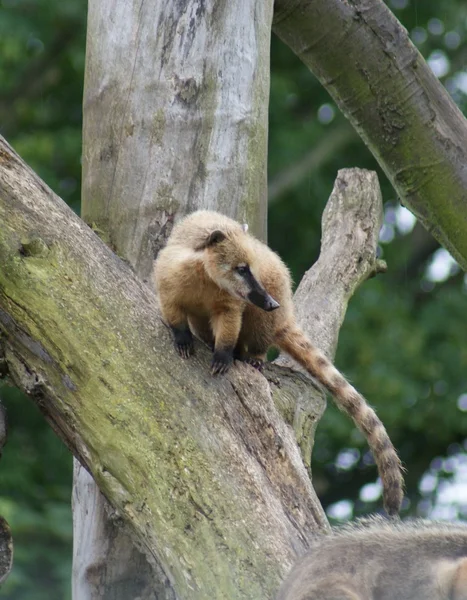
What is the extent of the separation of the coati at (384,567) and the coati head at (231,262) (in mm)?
1615

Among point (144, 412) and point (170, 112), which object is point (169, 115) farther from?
point (144, 412)

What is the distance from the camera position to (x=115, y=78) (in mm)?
5625

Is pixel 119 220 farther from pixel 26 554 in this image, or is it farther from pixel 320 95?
pixel 320 95

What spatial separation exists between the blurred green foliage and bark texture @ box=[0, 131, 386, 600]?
7.63 metres

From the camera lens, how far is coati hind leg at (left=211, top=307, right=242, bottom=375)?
16.0 feet

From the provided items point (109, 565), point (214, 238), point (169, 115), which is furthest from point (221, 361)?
point (169, 115)

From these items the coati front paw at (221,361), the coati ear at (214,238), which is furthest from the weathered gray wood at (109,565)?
the coati ear at (214,238)

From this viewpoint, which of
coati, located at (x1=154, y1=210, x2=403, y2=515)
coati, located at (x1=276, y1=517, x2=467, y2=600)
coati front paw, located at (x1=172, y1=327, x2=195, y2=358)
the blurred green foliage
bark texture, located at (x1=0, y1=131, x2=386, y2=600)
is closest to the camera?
coati, located at (x1=276, y1=517, x2=467, y2=600)

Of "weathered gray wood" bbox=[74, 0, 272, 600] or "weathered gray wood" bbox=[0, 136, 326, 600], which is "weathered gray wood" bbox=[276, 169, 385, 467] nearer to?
"weathered gray wood" bbox=[74, 0, 272, 600]

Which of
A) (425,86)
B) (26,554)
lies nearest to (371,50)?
(425,86)

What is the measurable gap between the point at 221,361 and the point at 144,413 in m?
0.61

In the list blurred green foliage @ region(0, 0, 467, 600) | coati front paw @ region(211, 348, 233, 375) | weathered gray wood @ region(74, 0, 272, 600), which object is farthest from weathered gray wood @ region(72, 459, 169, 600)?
blurred green foliage @ region(0, 0, 467, 600)

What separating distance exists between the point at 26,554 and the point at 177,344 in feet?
21.6

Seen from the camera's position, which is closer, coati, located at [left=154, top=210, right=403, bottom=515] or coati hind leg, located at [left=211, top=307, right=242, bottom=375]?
coati hind leg, located at [left=211, top=307, right=242, bottom=375]
